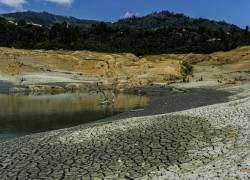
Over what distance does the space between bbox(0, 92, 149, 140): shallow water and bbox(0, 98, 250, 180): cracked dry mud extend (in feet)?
27.9

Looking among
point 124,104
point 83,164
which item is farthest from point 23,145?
point 124,104

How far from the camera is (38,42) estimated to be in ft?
399

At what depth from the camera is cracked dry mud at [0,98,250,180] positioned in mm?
16781

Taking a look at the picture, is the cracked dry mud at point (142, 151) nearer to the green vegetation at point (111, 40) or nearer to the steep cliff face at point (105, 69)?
the steep cliff face at point (105, 69)

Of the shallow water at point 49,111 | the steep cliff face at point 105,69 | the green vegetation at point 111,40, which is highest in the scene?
the green vegetation at point 111,40

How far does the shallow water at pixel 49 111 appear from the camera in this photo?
34522 mm

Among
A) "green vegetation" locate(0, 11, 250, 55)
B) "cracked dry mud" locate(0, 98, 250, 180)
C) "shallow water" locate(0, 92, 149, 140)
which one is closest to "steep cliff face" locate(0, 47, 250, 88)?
"green vegetation" locate(0, 11, 250, 55)

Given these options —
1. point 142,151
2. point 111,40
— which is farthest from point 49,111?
point 111,40

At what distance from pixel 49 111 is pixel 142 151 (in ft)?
83.9

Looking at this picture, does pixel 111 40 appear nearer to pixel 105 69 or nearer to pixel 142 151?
pixel 105 69

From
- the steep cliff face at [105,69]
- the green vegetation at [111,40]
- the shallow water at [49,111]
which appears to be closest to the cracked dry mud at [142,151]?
the shallow water at [49,111]

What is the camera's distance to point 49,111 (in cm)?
4416

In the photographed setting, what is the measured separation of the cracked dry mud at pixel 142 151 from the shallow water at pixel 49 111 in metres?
8.50

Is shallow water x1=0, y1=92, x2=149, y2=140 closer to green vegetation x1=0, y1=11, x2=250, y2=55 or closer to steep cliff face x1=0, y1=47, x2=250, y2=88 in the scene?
steep cliff face x1=0, y1=47, x2=250, y2=88
